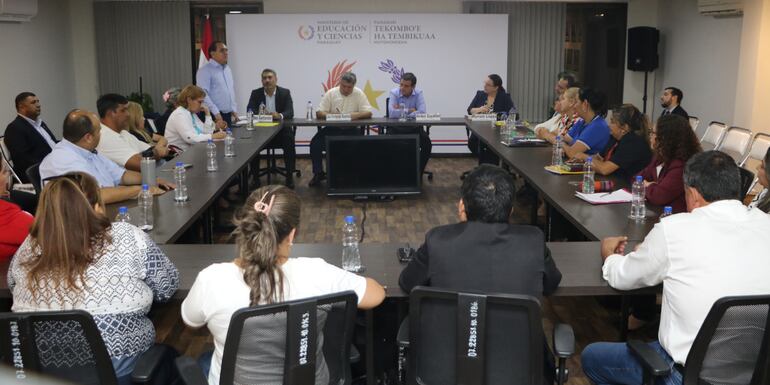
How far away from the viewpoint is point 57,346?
96.3 inches

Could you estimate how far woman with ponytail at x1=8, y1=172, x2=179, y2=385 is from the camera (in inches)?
102

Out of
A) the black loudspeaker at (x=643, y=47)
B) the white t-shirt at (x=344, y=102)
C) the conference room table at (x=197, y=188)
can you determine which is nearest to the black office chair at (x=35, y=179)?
the conference room table at (x=197, y=188)

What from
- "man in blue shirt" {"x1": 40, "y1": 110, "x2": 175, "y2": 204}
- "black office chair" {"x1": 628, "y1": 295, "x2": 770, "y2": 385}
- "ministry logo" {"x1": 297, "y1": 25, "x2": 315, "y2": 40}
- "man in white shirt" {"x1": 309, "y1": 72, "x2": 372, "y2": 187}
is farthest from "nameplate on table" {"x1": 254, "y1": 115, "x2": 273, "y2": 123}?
"black office chair" {"x1": 628, "y1": 295, "x2": 770, "y2": 385}

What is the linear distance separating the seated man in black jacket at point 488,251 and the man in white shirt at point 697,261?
1.22ft

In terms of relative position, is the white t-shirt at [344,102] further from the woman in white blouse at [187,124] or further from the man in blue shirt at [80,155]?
the man in blue shirt at [80,155]

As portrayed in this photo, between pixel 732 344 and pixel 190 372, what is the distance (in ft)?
5.33

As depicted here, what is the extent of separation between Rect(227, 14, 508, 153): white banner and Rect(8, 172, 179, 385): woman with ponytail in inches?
326

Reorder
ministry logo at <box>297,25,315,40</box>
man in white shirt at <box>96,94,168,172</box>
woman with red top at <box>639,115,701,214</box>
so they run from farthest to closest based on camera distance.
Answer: ministry logo at <box>297,25,315,40</box> → man in white shirt at <box>96,94,168,172</box> → woman with red top at <box>639,115,701,214</box>

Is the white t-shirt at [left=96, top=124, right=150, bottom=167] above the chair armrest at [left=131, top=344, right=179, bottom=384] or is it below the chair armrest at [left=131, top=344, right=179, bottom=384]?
above

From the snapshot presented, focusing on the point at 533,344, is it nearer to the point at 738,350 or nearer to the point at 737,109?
the point at 738,350

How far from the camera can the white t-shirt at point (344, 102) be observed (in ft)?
30.3

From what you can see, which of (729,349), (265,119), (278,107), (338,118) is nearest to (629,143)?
(729,349)

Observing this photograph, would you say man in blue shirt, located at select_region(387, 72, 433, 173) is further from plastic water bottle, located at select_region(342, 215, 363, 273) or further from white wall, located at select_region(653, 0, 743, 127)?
plastic water bottle, located at select_region(342, 215, 363, 273)

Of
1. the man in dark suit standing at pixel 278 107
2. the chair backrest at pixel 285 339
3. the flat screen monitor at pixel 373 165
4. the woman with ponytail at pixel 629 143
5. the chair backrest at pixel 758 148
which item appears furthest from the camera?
the man in dark suit standing at pixel 278 107
